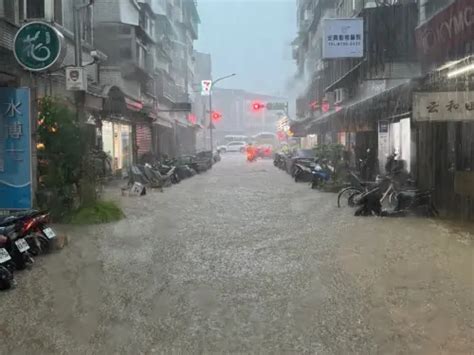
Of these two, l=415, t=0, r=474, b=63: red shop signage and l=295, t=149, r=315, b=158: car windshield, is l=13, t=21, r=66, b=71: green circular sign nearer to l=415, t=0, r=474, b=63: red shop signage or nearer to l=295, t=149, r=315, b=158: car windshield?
l=415, t=0, r=474, b=63: red shop signage

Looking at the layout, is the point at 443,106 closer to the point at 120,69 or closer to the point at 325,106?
the point at 120,69

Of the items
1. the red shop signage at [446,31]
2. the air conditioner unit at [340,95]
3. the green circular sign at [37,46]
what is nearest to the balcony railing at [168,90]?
the air conditioner unit at [340,95]

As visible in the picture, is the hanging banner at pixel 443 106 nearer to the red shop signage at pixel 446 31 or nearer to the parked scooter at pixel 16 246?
the red shop signage at pixel 446 31

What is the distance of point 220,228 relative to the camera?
40.1ft

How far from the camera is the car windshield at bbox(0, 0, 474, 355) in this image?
5.70 m

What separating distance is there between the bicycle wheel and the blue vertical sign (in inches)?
304

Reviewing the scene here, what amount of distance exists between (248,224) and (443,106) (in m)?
4.53

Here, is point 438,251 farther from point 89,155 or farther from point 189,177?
point 189,177

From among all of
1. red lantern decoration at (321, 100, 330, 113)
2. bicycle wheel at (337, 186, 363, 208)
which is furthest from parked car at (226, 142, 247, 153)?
bicycle wheel at (337, 186, 363, 208)

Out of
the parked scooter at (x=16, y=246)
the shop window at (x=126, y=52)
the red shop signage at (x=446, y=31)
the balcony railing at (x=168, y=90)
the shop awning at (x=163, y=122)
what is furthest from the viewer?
the balcony railing at (x=168, y=90)

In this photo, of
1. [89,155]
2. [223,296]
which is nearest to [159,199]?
[89,155]

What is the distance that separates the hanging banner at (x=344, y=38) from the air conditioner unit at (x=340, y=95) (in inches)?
503

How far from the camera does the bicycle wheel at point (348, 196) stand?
1567 cm

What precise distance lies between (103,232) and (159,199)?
6733 millimetres
